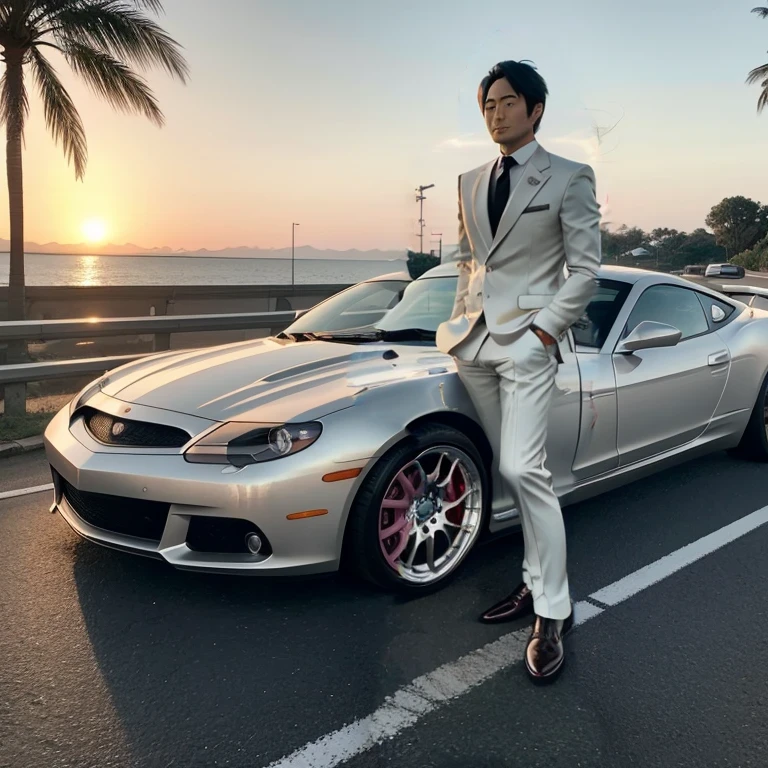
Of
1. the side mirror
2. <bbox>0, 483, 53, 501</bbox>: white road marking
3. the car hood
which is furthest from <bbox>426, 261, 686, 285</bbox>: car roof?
<bbox>0, 483, 53, 501</bbox>: white road marking

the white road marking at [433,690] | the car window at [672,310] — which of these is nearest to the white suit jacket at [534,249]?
the white road marking at [433,690]

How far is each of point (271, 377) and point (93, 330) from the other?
4.38 metres

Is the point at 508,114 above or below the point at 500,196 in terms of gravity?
above

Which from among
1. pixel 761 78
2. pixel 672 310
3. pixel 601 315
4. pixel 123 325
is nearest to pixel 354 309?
pixel 601 315

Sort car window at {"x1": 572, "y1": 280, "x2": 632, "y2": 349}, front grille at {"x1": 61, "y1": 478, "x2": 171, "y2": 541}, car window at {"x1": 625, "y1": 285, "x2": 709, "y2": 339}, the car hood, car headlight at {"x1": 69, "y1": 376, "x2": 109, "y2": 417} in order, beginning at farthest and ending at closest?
car window at {"x1": 625, "y1": 285, "x2": 709, "y2": 339}
car window at {"x1": 572, "y1": 280, "x2": 632, "y2": 349}
car headlight at {"x1": 69, "y1": 376, "x2": 109, "y2": 417}
the car hood
front grille at {"x1": 61, "y1": 478, "x2": 171, "y2": 541}

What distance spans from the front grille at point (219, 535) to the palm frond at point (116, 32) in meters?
11.3

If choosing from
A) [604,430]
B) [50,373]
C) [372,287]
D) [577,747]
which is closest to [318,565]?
[577,747]

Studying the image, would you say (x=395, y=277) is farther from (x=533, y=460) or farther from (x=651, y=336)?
(x=533, y=460)

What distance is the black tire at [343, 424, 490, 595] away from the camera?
2.74m

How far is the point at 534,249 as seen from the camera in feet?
8.41

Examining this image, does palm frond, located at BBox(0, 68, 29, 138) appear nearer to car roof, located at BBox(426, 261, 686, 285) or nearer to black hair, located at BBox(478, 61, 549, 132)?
car roof, located at BBox(426, 261, 686, 285)

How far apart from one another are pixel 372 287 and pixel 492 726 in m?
3.06

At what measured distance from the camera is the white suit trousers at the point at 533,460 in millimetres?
2545

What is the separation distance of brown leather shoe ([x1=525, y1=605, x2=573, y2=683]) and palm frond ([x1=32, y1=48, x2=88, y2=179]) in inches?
502
